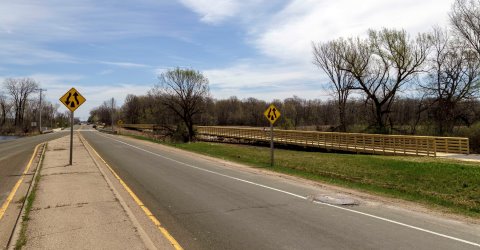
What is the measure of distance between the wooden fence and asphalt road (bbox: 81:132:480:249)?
655 inches

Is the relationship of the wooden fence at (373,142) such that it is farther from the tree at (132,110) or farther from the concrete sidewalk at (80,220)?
the tree at (132,110)

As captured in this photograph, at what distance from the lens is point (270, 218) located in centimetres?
855

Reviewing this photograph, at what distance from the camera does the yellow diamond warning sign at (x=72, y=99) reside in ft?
61.1

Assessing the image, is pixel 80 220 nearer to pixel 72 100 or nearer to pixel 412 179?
pixel 412 179

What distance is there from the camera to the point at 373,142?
3194cm

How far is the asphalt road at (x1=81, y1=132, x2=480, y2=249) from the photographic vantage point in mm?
6824

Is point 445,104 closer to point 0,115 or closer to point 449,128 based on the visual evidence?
point 449,128

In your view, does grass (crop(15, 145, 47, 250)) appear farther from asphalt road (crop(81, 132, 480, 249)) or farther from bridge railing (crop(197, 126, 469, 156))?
bridge railing (crop(197, 126, 469, 156))

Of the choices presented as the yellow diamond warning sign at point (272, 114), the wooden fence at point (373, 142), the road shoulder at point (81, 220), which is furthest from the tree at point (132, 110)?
the road shoulder at point (81, 220)

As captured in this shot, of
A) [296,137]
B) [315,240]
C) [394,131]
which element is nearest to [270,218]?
[315,240]

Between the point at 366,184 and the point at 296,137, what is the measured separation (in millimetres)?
29207

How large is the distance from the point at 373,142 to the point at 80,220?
27.6m

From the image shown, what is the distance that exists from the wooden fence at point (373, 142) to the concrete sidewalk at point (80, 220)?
69.4 feet

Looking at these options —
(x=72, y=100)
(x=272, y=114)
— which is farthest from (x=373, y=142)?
(x=72, y=100)
